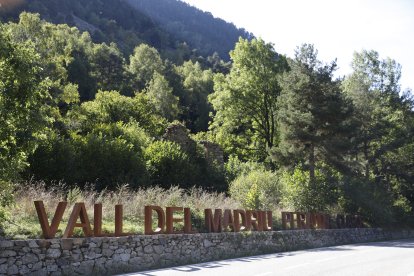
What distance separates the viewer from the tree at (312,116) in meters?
25.1

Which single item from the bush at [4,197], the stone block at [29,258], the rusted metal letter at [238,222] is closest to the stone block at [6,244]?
the stone block at [29,258]

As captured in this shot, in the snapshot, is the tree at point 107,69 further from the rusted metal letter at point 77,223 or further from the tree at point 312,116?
the rusted metal letter at point 77,223

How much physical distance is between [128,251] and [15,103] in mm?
4724

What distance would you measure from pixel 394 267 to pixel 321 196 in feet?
44.9

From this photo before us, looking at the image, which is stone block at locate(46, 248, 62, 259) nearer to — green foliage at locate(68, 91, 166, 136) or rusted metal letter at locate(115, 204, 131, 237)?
rusted metal letter at locate(115, 204, 131, 237)

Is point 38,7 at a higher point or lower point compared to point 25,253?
higher

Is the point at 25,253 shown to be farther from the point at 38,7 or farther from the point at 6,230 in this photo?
the point at 38,7

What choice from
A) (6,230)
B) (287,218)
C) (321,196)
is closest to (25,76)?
(6,230)

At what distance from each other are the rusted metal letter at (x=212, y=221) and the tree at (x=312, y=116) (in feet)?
36.3

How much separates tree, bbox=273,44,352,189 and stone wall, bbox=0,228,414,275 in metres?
8.08

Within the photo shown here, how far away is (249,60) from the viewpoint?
39844mm

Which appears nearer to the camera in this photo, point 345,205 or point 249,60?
point 345,205

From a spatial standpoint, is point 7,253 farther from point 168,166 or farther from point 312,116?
point 312,116

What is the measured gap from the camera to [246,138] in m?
42.7
